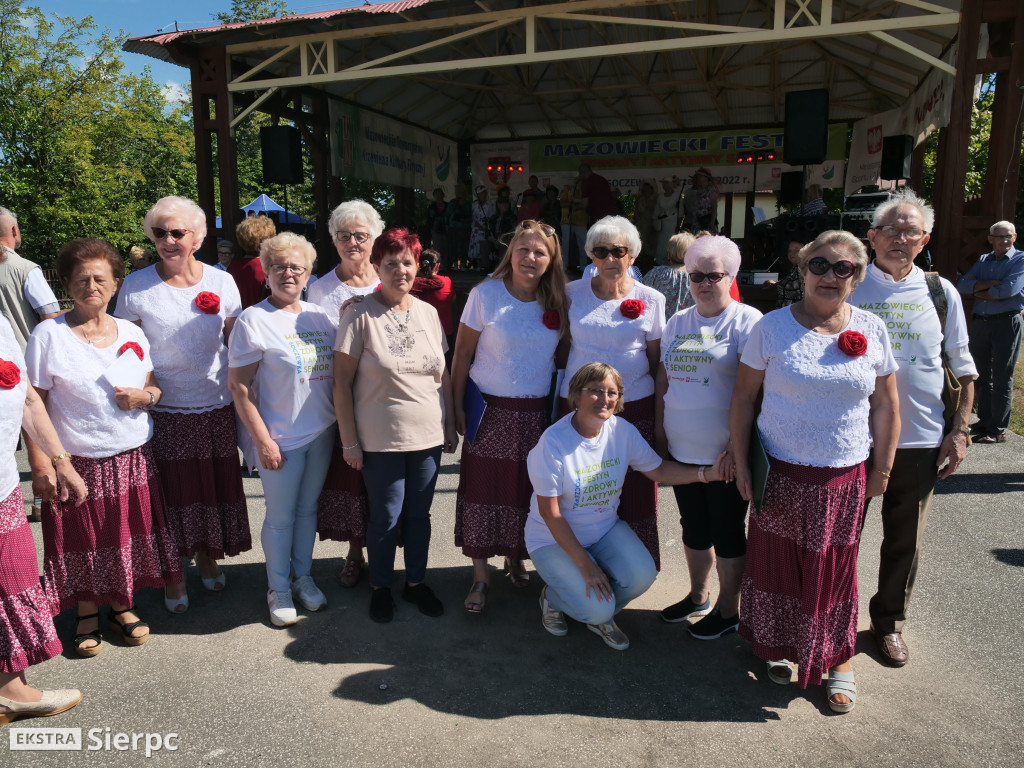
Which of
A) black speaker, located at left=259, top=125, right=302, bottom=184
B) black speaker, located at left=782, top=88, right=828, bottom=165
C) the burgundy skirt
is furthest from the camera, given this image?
black speaker, located at left=259, top=125, right=302, bottom=184

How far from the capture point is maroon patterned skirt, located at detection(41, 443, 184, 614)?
2.79m

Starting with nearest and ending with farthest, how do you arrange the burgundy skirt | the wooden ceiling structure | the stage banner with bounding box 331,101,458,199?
the burgundy skirt → the wooden ceiling structure → the stage banner with bounding box 331,101,458,199

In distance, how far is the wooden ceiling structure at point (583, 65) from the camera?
22.6 ft

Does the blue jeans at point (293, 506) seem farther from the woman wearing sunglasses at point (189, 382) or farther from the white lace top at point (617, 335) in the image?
the white lace top at point (617, 335)

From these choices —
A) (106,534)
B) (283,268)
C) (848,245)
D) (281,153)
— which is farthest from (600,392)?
(281,153)

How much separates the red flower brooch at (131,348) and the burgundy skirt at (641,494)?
5.99 ft

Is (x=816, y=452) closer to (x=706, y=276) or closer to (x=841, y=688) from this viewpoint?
(x=706, y=276)

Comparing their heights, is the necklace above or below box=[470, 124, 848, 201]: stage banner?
below

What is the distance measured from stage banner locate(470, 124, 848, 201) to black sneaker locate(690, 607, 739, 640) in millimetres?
12631

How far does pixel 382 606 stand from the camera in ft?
10.4

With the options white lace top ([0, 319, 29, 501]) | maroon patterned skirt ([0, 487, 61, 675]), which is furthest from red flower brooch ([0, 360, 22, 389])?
maroon patterned skirt ([0, 487, 61, 675])

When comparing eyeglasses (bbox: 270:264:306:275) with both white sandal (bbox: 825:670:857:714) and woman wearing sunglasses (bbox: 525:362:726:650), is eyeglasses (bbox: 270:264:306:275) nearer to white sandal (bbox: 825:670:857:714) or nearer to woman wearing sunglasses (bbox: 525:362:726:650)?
woman wearing sunglasses (bbox: 525:362:726:650)

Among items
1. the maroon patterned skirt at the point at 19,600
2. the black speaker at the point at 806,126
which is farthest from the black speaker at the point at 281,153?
the maroon patterned skirt at the point at 19,600

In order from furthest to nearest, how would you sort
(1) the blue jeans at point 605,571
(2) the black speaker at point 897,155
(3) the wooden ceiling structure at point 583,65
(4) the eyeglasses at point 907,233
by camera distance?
(2) the black speaker at point 897,155 → (3) the wooden ceiling structure at point 583,65 → (1) the blue jeans at point 605,571 → (4) the eyeglasses at point 907,233
